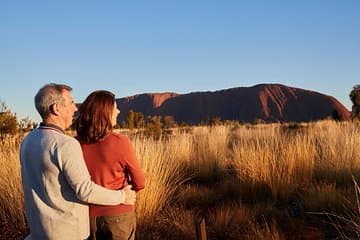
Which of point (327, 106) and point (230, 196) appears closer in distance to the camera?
point (230, 196)

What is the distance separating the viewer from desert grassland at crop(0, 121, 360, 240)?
19.5 ft

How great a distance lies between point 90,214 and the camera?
332 centimetres

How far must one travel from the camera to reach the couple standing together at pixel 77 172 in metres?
2.83

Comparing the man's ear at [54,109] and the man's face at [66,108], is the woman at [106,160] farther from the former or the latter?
the man's ear at [54,109]

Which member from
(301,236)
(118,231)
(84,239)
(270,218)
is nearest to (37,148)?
(84,239)

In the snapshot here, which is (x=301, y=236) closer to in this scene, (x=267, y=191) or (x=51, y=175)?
(x=267, y=191)

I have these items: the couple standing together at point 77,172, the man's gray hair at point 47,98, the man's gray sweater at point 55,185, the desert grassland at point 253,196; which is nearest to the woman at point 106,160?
the couple standing together at point 77,172

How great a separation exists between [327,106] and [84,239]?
103856 mm

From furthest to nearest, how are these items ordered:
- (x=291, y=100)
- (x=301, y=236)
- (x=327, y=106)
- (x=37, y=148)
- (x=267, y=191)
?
(x=291, y=100) < (x=327, y=106) < (x=267, y=191) < (x=301, y=236) < (x=37, y=148)

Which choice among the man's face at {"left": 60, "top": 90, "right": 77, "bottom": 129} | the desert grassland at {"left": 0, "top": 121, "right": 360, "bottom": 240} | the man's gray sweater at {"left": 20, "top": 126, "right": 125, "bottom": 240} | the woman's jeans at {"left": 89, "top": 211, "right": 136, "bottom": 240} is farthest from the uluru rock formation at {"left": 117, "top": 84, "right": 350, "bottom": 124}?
the man's gray sweater at {"left": 20, "top": 126, "right": 125, "bottom": 240}

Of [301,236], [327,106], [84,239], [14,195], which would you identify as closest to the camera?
[84,239]

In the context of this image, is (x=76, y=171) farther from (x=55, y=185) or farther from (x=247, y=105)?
(x=247, y=105)

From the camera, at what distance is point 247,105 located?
108m

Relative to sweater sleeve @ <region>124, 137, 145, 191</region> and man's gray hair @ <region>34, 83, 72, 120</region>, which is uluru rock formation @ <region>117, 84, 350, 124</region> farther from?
man's gray hair @ <region>34, 83, 72, 120</region>
